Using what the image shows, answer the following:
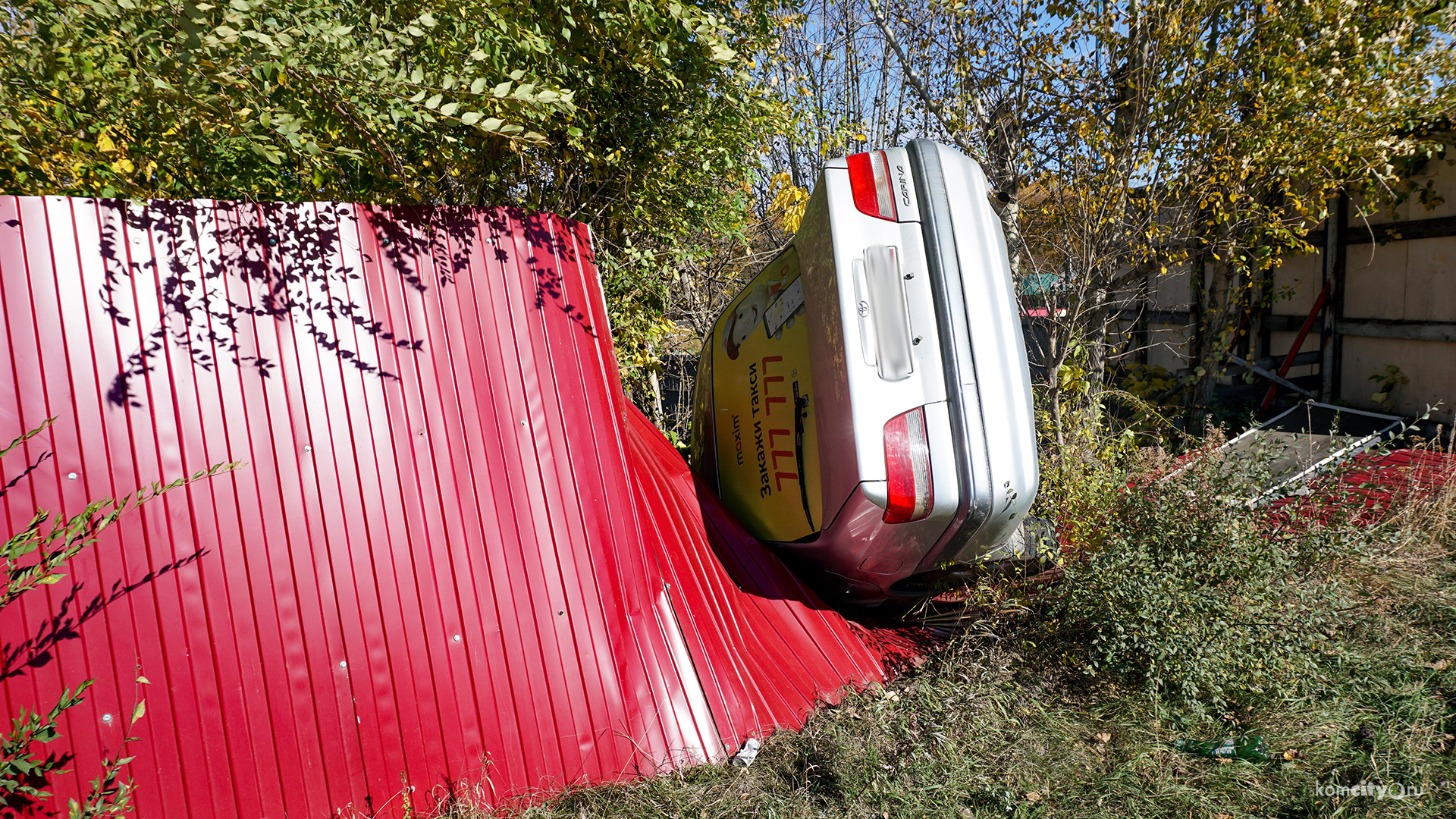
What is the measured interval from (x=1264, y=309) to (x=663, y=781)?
9.79 metres

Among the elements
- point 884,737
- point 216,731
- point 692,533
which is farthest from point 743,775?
point 216,731

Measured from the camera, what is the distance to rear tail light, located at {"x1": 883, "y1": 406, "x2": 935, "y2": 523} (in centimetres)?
288

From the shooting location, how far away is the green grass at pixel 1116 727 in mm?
2639

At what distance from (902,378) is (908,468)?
355mm

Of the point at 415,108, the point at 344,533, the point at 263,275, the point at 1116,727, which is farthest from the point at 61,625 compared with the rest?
the point at 1116,727

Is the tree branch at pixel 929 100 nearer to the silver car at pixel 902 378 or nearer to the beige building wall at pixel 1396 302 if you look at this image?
the beige building wall at pixel 1396 302

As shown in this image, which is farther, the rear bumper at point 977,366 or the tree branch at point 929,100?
the tree branch at point 929,100

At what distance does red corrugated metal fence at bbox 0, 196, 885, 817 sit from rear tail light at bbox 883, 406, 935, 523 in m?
0.97

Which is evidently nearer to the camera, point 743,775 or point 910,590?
point 743,775

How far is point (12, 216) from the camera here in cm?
259

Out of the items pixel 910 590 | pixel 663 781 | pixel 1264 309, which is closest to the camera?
pixel 663 781

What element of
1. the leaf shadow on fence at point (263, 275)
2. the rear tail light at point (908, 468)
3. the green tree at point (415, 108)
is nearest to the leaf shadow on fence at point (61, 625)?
the leaf shadow on fence at point (263, 275)

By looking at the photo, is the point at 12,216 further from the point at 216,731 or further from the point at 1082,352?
the point at 1082,352

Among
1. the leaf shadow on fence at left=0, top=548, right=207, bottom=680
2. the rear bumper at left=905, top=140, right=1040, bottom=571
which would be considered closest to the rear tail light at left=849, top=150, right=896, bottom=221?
the rear bumper at left=905, top=140, right=1040, bottom=571
